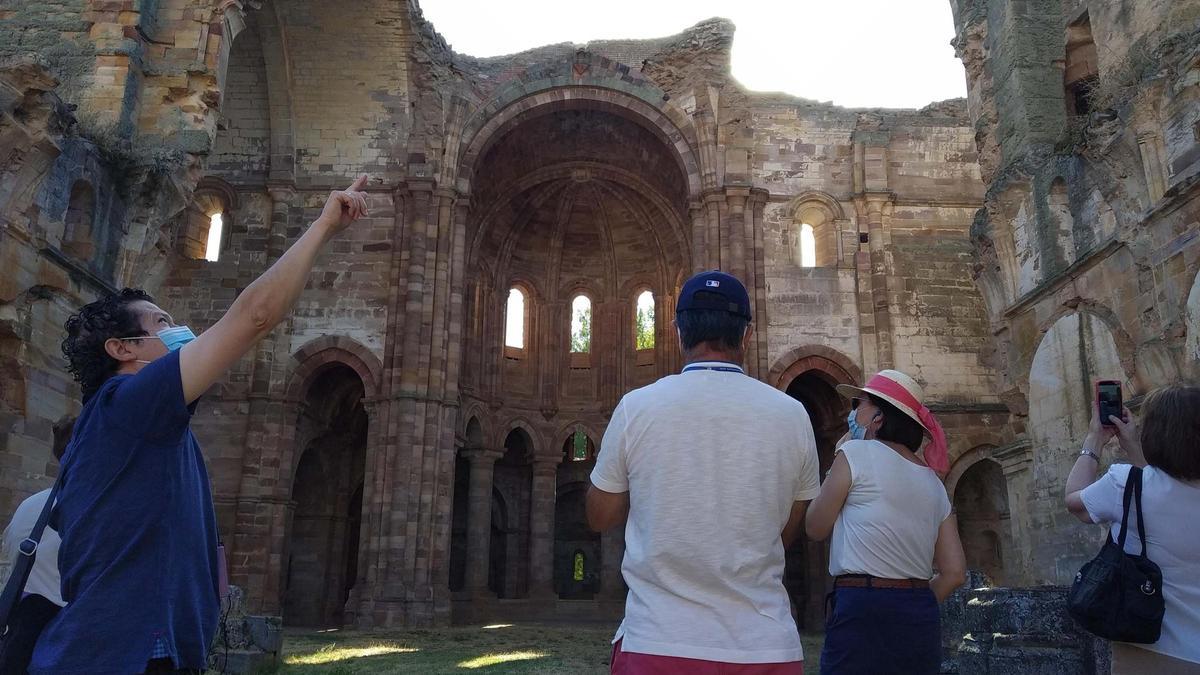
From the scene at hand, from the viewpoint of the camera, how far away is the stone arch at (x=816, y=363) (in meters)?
18.6

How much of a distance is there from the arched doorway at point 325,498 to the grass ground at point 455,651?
3.64 meters

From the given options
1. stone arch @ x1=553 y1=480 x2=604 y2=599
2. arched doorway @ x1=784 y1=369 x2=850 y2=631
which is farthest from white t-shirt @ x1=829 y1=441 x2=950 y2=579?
stone arch @ x1=553 y1=480 x2=604 y2=599

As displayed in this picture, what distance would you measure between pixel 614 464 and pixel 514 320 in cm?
2174

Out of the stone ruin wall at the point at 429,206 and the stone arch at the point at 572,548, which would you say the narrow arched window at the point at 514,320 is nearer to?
the stone ruin wall at the point at 429,206

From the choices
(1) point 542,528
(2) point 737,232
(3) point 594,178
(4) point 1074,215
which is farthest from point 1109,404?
(3) point 594,178

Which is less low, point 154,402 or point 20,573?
point 154,402

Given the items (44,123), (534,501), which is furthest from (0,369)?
(534,501)

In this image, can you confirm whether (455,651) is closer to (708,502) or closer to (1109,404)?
(1109,404)

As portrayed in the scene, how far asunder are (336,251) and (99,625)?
18.2 metres

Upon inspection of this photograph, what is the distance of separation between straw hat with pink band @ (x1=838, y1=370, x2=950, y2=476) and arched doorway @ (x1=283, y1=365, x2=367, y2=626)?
17174mm

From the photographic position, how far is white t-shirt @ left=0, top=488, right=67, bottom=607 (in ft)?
8.94

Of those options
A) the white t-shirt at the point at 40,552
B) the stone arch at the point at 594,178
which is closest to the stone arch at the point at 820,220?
the stone arch at the point at 594,178

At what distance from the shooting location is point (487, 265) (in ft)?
76.2

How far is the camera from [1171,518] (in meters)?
2.99
